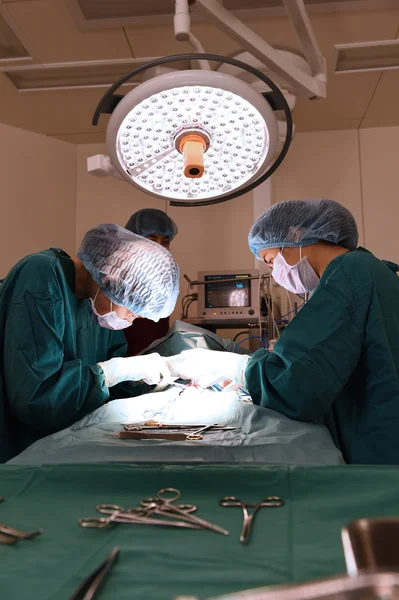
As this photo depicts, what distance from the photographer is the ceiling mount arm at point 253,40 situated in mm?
1194

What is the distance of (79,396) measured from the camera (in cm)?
160

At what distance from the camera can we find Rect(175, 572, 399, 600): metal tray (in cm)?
41

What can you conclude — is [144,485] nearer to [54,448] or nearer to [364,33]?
[54,448]

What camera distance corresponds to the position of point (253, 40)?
123 cm

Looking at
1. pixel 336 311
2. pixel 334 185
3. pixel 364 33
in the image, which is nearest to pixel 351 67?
pixel 364 33

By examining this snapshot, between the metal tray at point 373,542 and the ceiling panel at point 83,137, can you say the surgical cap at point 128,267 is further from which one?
the ceiling panel at point 83,137

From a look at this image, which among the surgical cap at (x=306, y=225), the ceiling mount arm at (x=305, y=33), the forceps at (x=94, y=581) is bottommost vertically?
the forceps at (x=94, y=581)

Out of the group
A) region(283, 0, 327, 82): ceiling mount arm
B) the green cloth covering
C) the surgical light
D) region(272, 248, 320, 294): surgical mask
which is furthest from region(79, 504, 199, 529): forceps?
region(272, 248, 320, 294): surgical mask

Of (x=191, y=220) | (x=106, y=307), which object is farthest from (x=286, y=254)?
(x=191, y=220)

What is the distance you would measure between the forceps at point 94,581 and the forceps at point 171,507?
13 cm

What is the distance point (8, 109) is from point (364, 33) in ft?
7.34

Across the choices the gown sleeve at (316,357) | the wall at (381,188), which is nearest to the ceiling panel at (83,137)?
the wall at (381,188)

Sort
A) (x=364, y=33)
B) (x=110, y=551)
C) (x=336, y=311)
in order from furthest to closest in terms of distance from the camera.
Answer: (x=364, y=33), (x=336, y=311), (x=110, y=551)

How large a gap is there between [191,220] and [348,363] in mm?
2518
